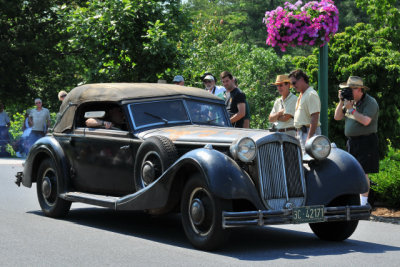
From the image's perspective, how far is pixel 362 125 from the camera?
378 inches

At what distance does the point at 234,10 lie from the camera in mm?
59156

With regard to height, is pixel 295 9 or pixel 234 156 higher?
pixel 295 9

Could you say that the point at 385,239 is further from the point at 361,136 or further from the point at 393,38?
the point at 393,38

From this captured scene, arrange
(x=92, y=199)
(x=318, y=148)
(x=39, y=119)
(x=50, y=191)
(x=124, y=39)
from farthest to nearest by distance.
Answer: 1. (x=39, y=119)
2. (x=124, y=39)
3. (x=50, y=191)
4. (x=92, y=199)
5. (x=318, y=148)

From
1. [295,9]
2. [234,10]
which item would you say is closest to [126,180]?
[295,9]

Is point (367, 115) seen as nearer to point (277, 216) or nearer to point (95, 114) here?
point (277, 216)

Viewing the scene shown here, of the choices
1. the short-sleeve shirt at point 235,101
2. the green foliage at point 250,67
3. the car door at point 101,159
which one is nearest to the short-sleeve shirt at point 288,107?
the short-sleeve shirt at point 235,101

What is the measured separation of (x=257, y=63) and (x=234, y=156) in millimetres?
26412

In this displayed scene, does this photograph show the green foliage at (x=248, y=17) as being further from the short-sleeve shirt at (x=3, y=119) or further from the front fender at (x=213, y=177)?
the front fender at (x=213, y=177)

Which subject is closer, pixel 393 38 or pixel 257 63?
pixel 393 38

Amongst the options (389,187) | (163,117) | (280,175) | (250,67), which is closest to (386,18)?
(250,67)

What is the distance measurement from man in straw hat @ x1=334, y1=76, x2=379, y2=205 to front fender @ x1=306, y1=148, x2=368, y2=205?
Result: 1.67 meters

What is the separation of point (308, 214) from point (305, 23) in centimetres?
471

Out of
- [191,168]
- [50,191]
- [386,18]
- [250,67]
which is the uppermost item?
[386,18]
